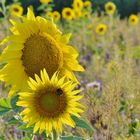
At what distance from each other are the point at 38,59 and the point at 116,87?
31.9 inches

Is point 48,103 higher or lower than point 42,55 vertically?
lower

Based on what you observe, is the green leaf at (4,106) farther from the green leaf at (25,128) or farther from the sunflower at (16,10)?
the sunflower at (16,10)

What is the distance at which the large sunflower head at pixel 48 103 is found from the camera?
188cm

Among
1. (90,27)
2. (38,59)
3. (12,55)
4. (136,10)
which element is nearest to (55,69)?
(38,59)

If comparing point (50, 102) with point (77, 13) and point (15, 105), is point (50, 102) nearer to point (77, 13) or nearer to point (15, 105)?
point (15, 105)

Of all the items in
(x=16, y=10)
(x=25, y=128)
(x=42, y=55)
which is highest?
(x=16, y=10)

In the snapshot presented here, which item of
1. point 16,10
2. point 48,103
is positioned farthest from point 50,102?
point 16,10

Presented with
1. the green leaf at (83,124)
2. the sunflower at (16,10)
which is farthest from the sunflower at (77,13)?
the green leaf at (83,124)

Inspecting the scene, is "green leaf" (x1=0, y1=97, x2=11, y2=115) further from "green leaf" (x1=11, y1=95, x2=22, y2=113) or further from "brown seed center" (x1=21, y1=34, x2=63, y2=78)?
"brown seed center" (x1=21, y1=34, x2=63, y2=78)

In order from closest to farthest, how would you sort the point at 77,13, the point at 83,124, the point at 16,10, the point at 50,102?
the point at 50,102, the point at 83,124, the point at 16,10, the point at 77,13

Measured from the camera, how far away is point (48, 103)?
6.12ft

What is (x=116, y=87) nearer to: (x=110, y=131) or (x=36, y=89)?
(x=110, y=131)

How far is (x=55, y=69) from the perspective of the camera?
195cm

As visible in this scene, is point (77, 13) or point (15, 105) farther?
point (77, 13)
